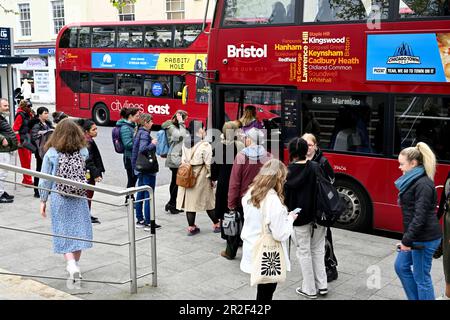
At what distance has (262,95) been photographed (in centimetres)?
905

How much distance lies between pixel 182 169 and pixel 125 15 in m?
24.9

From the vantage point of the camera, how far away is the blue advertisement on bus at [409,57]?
7.09 metres

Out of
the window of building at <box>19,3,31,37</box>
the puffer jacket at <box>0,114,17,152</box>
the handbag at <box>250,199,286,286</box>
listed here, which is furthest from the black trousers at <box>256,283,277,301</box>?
the window of building at <box>19,3,31,37</box>

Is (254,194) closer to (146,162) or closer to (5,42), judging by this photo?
(146,162)

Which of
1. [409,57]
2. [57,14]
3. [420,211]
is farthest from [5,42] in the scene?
[57,14]

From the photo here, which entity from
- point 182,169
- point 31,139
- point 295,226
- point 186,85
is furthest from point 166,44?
point 295,226

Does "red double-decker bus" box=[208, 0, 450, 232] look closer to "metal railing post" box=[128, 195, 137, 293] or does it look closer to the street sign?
"metal railing post" box=[128, 195, 137, 293]

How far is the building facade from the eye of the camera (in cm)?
2970

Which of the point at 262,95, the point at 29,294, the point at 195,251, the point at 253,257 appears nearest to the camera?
the point at 253,257

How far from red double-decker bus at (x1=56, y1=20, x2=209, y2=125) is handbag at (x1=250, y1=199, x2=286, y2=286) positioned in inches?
572

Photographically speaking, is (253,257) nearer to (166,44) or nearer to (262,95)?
(262,95)

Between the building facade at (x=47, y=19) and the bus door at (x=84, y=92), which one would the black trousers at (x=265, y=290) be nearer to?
the bus door at (x=84, y=92)

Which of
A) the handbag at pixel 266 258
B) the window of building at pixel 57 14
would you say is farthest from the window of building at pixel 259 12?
the window of building at pixel 57 14

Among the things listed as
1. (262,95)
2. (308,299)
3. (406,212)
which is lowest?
(308,299)
